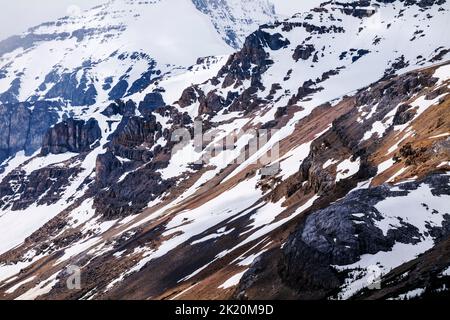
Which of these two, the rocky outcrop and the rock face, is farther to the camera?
the rock face

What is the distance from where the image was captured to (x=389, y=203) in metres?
60.6

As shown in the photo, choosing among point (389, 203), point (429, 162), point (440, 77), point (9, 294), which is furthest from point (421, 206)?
point (9, 294)

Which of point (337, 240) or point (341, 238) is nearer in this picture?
point (341, 238)

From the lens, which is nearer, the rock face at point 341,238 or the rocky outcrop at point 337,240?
the rocky outcrop at point 337,240

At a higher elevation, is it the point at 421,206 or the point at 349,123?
the point at 421,206

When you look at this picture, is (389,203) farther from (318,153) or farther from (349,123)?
(349,123)

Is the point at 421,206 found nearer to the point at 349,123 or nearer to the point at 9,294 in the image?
the point at 349,123

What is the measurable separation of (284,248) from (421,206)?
1471 centimetres
